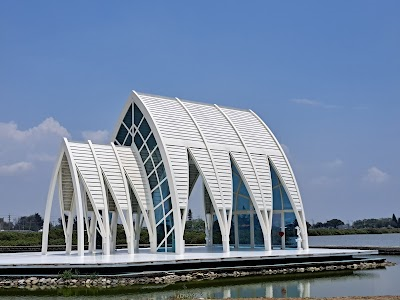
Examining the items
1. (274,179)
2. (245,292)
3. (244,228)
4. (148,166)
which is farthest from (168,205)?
(245,292)

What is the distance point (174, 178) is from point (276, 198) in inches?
352

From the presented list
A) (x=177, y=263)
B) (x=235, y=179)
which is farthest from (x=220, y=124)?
(x=177, y=263)

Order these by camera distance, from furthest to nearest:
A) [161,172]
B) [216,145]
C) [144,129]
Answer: [216,145] → [144,129] → [161,172]

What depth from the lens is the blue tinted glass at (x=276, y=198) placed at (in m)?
40.0

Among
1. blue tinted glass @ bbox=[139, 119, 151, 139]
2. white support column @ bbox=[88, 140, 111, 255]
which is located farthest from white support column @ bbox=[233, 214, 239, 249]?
white support column @ bbox=[88, 140, 111, 255]

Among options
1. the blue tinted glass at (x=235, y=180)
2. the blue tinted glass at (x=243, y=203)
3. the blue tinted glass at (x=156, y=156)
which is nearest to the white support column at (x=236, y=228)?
the blue tinted glass at (x=243, y=203)

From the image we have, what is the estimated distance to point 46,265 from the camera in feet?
89.0

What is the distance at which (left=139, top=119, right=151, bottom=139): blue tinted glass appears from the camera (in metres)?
36.9

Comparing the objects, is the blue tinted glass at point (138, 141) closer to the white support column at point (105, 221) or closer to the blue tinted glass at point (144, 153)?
the blue tinted glass at point (144, 153)

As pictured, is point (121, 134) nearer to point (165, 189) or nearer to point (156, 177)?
point (156, 177)

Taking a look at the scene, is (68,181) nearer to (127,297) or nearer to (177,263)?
(177,263)

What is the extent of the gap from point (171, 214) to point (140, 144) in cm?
543

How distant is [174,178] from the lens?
34.5 meters

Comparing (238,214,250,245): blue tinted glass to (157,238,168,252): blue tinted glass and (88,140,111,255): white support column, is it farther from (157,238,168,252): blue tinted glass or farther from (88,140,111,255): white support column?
(88,140,111,255): white support column
